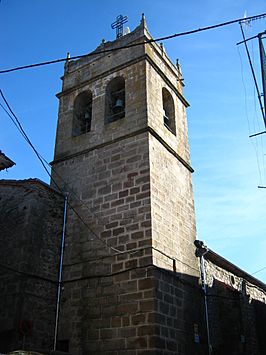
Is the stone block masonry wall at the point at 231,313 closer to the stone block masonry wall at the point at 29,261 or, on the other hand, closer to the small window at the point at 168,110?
the small window at the point at 168,110

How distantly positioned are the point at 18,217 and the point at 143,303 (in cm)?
340

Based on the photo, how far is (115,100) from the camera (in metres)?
11.4

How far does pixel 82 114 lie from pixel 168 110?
2.52 metres

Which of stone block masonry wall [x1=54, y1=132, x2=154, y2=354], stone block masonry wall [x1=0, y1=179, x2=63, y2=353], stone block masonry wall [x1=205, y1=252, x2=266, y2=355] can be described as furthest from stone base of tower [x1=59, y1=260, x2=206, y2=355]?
stone block masonry wall [x1=205, y1=252, x2=266, y2=355]

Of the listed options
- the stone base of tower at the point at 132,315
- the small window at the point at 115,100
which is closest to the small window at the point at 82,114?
the small window at the point at 115,100

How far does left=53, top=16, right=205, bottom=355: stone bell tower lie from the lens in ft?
25.6

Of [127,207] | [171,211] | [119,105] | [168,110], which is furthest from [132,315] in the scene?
[168,110]

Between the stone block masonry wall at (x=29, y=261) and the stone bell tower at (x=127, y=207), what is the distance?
36cm

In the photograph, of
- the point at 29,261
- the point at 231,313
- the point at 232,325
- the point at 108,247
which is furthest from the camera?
the point at 231,313

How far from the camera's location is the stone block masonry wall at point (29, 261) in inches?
300

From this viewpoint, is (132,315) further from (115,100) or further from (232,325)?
(115,100)

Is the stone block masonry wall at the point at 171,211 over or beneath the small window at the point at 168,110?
beneath

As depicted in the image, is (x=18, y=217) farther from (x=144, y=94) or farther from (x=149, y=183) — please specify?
(x=144, y=94)

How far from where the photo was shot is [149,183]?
8.89 m
